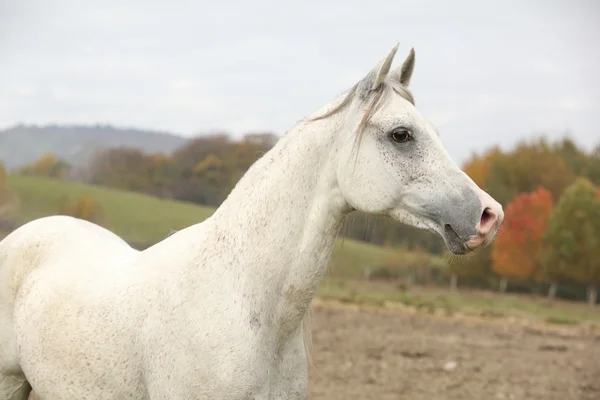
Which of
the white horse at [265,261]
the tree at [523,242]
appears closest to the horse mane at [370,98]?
the white horse at [265,261]

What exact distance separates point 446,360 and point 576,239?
18.2m

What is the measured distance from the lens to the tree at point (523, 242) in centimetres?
2944

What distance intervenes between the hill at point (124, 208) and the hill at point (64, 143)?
3.99 meters

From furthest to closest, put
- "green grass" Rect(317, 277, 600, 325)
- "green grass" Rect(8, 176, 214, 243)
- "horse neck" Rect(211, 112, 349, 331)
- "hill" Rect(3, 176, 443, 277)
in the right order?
"green grass" Rect(8, 176, 214, 243), "hill" Rect(3, 176, 443, 277), "green grass" Rect(317, 277, 600, 325), "horse neck" Rect(211, 112, 349, 331)

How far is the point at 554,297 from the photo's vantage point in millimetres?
30172

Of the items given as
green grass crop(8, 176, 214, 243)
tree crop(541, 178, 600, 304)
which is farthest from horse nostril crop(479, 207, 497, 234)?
green grass crop(8, 176, 214, 243)

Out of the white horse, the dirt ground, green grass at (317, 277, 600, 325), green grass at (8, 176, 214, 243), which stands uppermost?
the white horse

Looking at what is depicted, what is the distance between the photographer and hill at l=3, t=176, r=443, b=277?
37750 mm

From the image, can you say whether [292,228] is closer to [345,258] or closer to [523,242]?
[523,242]

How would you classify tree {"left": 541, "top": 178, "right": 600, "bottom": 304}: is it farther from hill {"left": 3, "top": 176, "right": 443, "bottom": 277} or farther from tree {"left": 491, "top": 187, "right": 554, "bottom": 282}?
hill {"left": 3, "top": 176, "right": 443, "bottom": 277}

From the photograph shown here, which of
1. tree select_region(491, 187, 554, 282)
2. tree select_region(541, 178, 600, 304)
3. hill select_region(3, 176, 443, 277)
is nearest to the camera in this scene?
tree select_region(541, 178, 600, 304)

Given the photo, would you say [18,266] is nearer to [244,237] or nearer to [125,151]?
[244,237]

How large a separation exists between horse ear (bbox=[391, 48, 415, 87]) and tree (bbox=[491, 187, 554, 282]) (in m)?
27.9

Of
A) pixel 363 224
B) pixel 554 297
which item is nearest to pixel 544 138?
pixel 554 297
